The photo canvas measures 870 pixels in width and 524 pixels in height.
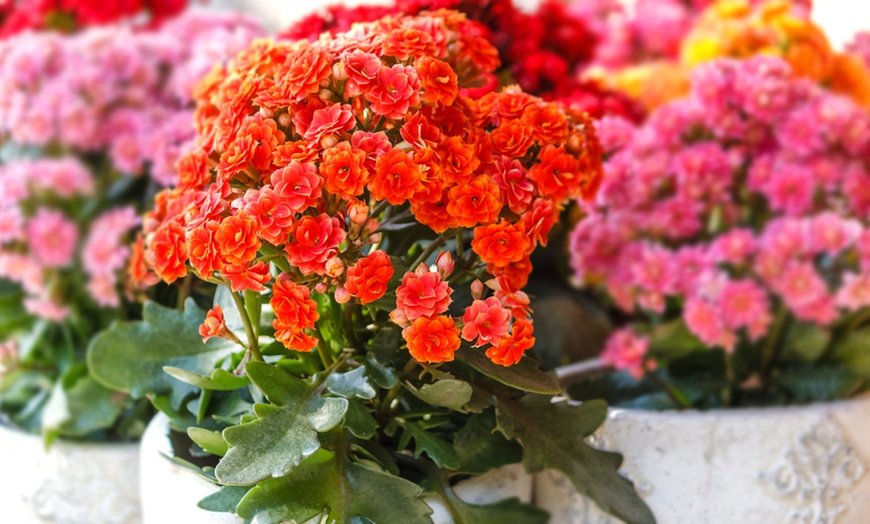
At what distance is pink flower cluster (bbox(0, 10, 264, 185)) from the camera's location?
2.99 ft

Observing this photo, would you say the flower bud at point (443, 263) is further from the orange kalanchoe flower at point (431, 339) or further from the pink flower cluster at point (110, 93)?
the pink flower cluster at point (110, 93)

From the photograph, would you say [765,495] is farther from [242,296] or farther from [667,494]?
[242,296]

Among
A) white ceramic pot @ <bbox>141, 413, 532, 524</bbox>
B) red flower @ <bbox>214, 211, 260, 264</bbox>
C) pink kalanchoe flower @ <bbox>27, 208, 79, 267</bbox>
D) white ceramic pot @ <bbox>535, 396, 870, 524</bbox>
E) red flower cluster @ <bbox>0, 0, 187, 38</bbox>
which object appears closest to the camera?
red flower @ <bbox>214, 211, 260, 264</bbox>

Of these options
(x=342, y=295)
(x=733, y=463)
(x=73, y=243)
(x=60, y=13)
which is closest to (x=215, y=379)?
(x=342, y=295)

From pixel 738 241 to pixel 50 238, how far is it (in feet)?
2.27

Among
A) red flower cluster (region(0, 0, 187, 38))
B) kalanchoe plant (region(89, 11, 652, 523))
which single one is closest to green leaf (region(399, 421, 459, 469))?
kalanchoe plant (region(89, 11, 652, 523))

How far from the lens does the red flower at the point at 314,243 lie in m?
0.55

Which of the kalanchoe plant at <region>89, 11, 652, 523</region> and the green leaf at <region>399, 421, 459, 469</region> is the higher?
the kalanchoe plant at <region>89, 11, 652, 523</region>

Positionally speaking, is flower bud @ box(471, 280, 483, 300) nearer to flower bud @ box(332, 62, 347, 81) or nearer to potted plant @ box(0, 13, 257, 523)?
flower bud @ box(332, 62, 347, 81)

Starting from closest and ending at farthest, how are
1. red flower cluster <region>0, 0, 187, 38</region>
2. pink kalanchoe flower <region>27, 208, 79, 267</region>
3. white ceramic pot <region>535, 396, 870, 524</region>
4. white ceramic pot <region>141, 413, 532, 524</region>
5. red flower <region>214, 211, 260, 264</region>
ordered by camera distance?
red flower <region>214, 211, 260, 264</region> → white ceramic pot <region>141, 413, 532, 524</region> → white ceramic pot <region>535, 396, 870, 524</region> → pink kalanchoe flower <region>27, 208, 79, 267</region> → red flower cluster <region>0, 0, 187, 38</region>

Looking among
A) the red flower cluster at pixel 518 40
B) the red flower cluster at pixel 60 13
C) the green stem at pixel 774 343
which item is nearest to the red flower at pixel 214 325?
the red flower cluster at pixel 518 40

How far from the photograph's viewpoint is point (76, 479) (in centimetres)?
91

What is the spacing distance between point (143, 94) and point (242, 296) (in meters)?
0.41

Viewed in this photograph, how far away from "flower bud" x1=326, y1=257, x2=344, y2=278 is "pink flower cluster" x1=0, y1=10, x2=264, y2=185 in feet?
1.35
